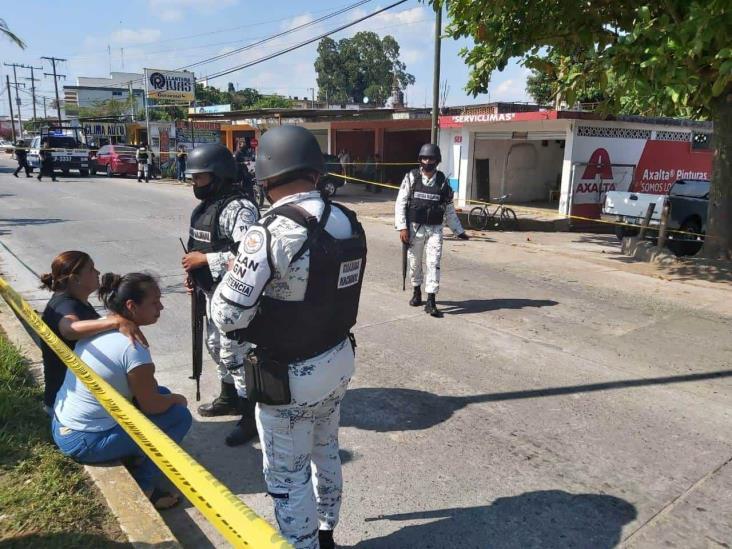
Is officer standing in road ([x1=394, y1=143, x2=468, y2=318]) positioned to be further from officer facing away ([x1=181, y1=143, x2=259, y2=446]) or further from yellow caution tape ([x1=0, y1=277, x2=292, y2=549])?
yellow caution tape ([x1=0, y1=277, x2=292, y2=549])

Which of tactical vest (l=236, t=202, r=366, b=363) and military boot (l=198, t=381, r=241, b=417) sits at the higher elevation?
tactical vest (l=236, t=202, r=366, b=363)

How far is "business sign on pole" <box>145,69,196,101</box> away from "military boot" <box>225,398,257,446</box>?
32.2 meters

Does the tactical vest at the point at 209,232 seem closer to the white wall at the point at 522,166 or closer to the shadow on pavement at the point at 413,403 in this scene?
the shadow on pavement at the point at 413,403

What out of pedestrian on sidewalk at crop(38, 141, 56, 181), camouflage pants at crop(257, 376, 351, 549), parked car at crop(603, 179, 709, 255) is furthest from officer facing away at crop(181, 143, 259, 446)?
pedestrian on sidewalk at crop(38, 141, 56, 181)

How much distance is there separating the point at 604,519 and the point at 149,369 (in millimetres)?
2461

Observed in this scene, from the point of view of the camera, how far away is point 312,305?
2.22 meters

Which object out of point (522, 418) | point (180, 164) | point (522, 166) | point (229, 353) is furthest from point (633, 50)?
point (180, 164)

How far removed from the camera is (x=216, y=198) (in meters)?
3.88

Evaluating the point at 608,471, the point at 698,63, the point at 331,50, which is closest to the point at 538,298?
the point at 698,63

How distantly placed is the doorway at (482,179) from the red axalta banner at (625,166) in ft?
11.8

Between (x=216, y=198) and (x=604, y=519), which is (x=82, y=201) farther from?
(x=604, y=519)

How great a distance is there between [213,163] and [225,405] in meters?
1.69

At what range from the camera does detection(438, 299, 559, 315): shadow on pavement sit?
6.93 meters

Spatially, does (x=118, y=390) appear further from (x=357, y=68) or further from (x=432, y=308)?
(x=357, y=68)
